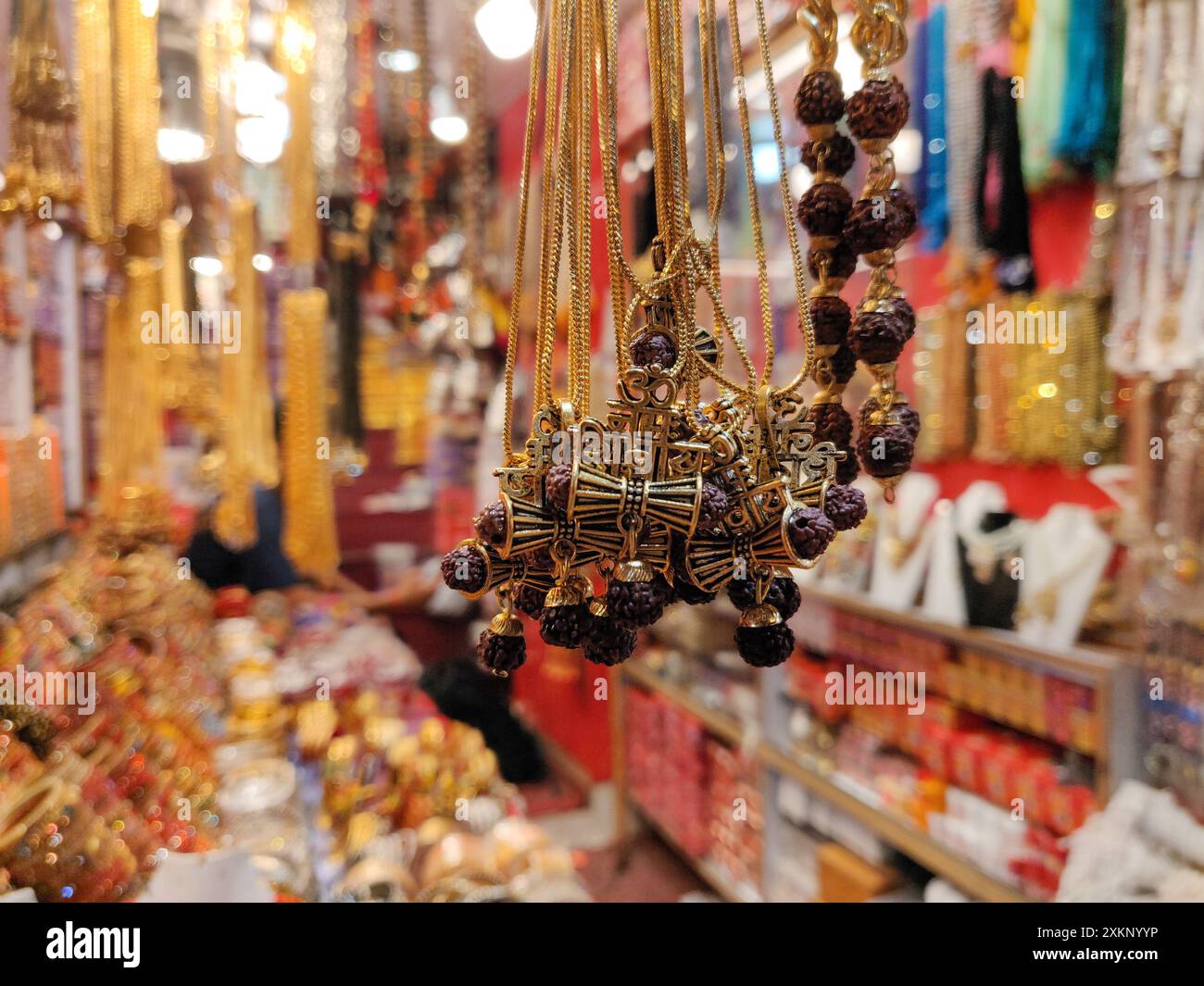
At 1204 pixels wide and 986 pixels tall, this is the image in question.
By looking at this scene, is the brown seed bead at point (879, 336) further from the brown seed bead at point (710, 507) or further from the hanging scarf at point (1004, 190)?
the hanging scarf at point (1004, 190)

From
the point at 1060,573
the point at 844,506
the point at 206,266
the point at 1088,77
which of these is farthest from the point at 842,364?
the point at 206,266

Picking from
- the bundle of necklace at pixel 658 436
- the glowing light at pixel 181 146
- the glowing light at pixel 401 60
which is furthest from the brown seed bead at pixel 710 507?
the glowing light at pixel 401 60

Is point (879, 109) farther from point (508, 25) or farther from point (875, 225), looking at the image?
point (508, 25)

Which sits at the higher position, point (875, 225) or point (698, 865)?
point (875, 225)

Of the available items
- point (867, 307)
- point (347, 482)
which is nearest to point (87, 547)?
point (347, 482)

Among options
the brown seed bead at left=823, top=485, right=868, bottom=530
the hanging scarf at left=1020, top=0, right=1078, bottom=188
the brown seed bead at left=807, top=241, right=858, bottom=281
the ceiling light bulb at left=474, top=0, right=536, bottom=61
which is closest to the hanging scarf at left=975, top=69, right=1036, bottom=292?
the hanging scarf at left=1020, top=0, right=1078, bottom=188

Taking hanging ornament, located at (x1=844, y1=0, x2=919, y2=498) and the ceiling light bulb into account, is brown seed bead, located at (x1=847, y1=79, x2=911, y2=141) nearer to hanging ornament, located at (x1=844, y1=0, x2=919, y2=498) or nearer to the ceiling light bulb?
hanging ornament, located at (x1=844, y1=0, x2=919, y2=498)

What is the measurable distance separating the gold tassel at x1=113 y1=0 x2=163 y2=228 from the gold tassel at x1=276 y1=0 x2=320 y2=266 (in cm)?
30

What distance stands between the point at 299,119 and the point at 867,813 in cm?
175

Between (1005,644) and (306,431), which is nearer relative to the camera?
(1005,644)

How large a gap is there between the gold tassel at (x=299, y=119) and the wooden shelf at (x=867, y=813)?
4.73ft

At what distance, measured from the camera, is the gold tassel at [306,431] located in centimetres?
180

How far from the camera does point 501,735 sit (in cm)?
174

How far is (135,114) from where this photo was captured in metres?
1.34
